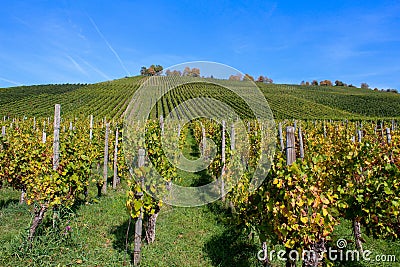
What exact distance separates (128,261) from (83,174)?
2458 millimetres

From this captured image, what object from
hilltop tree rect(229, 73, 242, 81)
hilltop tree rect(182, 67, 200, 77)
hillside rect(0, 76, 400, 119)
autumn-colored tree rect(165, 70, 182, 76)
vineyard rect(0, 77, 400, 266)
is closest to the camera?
vineyard rect(0, 77, 400, 266)

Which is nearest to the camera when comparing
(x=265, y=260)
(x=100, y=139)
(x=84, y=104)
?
(x=265, y=260)

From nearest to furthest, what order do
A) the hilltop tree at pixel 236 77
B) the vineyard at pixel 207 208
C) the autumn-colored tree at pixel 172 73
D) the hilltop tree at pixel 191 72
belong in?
the vineyard at pixel 207 208, the hilltop tree at pixel 236 77, the hilltop tree at pixel 191 72, the autumn-colored tree at pixel 172 73

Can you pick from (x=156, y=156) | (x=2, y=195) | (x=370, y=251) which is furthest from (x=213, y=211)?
(x=2, y=195)

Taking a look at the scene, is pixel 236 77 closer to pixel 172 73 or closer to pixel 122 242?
pixel 172 73

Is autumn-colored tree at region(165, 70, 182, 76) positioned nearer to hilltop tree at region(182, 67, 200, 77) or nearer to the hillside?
hilltop tree at region(182, 67, 200, 77)

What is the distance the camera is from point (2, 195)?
26.2 ft

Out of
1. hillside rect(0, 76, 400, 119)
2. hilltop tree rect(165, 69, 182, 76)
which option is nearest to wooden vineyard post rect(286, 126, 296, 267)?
hilltop tree rect(165, 69, 182, 76)

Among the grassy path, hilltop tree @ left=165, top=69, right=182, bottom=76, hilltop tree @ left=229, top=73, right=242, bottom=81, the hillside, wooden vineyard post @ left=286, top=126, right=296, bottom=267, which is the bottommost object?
the grassy path

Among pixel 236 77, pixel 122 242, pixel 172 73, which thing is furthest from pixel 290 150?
pixel 122 242

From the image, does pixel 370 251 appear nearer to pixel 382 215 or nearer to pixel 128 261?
pixel 382 215

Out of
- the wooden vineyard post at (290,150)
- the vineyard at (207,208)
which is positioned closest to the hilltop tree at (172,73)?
the vineyard at (207,208)

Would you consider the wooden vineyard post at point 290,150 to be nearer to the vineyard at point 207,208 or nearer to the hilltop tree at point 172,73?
the vineyard at point 207,208

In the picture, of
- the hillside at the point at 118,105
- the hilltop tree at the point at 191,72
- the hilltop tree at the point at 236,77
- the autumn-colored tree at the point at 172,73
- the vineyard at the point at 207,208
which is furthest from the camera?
the hillside at the point at 118,105
